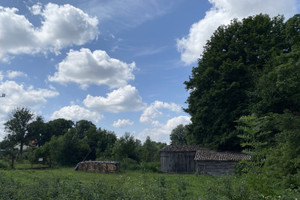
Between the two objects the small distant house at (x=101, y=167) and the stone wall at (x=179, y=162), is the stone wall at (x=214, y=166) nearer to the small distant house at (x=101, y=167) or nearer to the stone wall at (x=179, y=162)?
the stone wall at (x=179, y=162)

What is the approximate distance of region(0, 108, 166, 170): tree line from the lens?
3384 cm

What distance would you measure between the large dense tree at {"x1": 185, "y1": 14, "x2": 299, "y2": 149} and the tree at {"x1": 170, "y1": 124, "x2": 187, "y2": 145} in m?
26.9

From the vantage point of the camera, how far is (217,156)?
25.1m

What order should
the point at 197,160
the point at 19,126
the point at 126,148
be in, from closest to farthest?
1. the point at 197,160
2. the point at 126,148
3. the point at 19,126

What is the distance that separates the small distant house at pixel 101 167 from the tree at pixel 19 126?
2620 centimetres

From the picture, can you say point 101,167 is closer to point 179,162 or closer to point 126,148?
point 126,148

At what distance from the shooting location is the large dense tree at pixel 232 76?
24969mm

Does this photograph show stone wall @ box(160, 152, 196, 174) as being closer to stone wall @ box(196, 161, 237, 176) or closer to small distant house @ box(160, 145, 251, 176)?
small distant house @ box(160, 145, 251, 176)

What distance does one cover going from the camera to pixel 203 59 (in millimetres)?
30156

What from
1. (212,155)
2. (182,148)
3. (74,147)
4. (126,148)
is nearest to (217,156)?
(212,155)

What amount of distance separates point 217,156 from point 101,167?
13754mm

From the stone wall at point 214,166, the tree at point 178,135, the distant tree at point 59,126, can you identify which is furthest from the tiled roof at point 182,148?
the distant tree at point 59,126

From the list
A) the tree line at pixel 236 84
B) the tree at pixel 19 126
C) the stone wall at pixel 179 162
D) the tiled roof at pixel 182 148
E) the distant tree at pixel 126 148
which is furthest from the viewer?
the tree at pixel 19 126

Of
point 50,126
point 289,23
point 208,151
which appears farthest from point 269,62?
point 50,126
